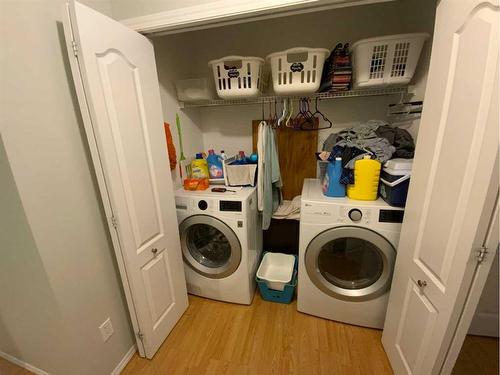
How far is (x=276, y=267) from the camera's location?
6.64ft

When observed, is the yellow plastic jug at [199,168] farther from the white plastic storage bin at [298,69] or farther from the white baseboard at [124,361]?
the white baseboard at [124,361]

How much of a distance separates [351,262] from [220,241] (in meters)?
1.02

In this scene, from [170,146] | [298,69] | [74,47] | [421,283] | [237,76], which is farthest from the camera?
[170,146]

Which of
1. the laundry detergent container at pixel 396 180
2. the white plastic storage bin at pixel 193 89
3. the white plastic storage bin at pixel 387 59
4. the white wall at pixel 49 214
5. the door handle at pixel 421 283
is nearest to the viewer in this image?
the white wall at pixel 49 214

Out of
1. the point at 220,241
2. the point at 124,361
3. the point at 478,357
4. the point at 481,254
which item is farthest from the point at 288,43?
the point at 124,361

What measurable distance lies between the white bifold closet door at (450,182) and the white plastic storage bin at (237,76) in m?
1.00

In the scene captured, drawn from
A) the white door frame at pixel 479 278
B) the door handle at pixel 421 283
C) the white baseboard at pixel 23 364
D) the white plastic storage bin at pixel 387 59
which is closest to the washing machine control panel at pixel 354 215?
the door handle at pixel 421 283

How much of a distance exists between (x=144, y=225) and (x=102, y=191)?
0.28 meters

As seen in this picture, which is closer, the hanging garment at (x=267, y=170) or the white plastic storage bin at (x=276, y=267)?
the hanging garment at (x=267, y=170)

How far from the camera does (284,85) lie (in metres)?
1.52

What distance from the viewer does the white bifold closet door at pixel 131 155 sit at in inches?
36.0

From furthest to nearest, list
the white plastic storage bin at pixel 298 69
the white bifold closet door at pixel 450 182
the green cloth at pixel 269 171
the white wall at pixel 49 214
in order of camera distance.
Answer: the green cloth at pixel 269 171
the white plastic storage bin at pixel 298 69
the white wall at pixel 49 214
the white bifold closet door at pixel 450 182

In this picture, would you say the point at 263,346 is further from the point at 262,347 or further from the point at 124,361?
the point at 124,361

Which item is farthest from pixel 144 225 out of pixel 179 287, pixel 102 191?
pixel 179 287
